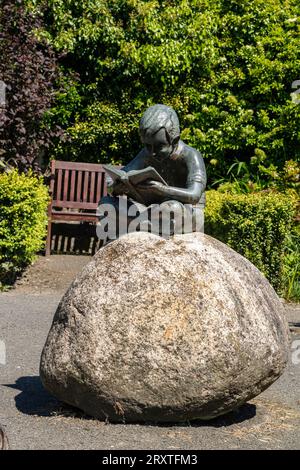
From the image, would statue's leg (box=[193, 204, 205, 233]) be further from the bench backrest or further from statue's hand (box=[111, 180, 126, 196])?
the bench backrest

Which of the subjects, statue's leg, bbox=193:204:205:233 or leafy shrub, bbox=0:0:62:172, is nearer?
statue's leg, bbox=193:204:205:233

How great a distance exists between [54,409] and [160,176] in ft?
5.55

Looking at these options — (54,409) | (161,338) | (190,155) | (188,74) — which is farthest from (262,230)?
(161,338)

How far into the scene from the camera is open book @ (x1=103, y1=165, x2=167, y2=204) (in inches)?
197

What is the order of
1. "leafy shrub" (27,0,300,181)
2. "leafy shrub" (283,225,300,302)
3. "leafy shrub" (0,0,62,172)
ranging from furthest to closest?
1. "leafy shrub" (27,0,300,181)
2. "leafy shrub" (0,0,62,172)
3. "leafy shrub" (283,225,300,302)

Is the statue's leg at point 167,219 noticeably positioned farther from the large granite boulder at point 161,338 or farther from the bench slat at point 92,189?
the bench slat at point 92,189

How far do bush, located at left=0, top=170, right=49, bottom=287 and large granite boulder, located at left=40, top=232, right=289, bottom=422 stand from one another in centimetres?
497

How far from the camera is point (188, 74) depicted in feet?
42.0

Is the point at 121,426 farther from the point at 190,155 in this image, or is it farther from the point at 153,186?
the point at 190,155

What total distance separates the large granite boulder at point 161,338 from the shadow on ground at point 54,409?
14 cm

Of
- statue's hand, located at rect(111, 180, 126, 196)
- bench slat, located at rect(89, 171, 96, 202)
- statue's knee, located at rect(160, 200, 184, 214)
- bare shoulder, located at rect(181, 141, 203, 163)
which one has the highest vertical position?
bare shoulder, located at rect(181, 141, 203, 163)

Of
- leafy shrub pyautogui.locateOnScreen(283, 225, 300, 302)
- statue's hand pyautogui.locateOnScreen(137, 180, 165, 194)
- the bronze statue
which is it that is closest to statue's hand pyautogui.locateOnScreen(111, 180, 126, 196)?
the bronze statue

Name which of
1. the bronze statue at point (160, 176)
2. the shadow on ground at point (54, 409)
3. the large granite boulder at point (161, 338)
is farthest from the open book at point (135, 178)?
the shadow on ground at point (54, 409)
